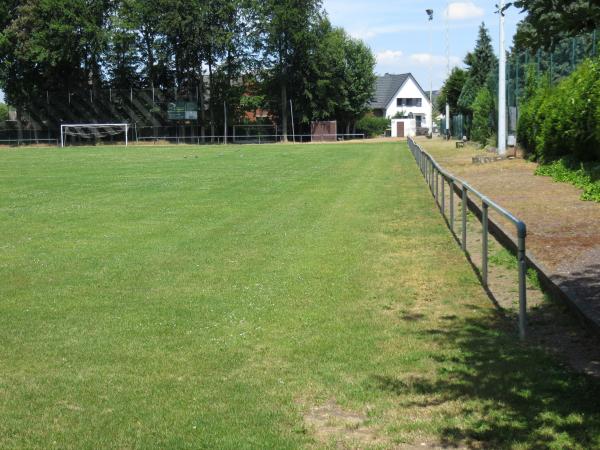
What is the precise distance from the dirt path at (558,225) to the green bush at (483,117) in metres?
19.5

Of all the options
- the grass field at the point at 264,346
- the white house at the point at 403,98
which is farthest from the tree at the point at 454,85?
the grass field at the point at 264,346

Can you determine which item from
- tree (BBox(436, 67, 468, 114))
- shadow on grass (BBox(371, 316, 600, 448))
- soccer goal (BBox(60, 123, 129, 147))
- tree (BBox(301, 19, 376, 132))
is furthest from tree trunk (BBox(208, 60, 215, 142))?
shadow on grass (BBox(371, 316, 600, 448))

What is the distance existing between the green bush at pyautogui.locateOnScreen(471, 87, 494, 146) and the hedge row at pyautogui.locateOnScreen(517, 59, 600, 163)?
13.5 metres

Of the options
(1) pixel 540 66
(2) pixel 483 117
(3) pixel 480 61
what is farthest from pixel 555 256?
(3) pixel 480 61

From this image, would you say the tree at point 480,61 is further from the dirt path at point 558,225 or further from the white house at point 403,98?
the white house at point 403,98

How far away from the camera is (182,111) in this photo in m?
79.9

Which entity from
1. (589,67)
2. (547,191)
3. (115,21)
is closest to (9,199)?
(547,191)

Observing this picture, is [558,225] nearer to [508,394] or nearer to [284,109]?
[508,394]

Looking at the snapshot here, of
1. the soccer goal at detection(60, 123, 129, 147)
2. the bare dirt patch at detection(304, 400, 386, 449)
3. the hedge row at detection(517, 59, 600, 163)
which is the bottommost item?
the bare dirt patch at detection(304, 400, 386, 449)

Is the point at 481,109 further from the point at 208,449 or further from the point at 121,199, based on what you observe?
the point at 208,449

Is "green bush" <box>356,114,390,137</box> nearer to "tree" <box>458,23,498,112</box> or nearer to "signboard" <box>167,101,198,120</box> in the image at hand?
"signboard" <box>167,101,198,120</box>

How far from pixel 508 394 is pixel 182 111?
3036 inches

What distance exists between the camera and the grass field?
4.69 m

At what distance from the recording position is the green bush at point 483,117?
1599 inches
